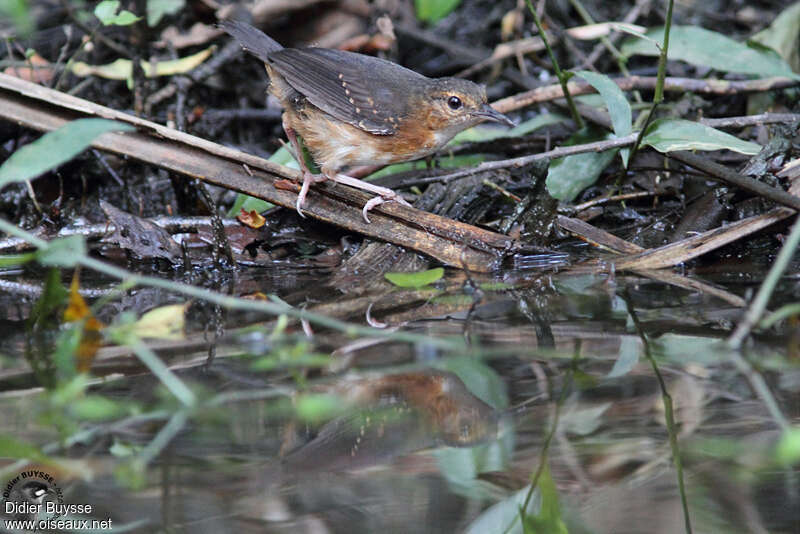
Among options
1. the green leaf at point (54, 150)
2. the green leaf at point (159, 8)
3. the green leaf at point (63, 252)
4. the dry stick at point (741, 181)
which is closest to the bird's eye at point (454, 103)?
the dry stick at point (741, 181)

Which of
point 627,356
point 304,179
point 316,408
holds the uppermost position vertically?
point 304,179

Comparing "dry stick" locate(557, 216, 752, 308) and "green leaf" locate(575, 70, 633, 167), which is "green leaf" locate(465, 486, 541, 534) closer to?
"dry stick" locate(557, 216, 752, 308)

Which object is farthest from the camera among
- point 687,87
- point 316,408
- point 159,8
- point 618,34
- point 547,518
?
point 618,34

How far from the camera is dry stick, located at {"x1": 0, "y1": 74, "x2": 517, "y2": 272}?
3.99m

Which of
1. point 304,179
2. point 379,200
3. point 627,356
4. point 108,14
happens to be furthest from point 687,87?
point 108,14

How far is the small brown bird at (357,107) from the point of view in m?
4.44

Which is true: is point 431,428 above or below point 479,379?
below

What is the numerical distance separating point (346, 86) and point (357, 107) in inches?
5.3

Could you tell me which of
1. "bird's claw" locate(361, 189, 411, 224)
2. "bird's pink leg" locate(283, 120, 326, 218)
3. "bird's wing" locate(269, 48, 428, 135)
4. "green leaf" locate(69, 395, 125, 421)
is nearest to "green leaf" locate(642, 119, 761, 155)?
"bird's claw" locate(361, 189, 411, 224)

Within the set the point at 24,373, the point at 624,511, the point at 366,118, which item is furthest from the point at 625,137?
the point at 24,373

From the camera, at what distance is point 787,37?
5516 millimetres

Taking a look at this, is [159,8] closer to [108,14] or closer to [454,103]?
[108,14]

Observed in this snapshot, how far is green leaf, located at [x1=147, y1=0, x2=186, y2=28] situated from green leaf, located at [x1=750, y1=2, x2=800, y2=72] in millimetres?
3903

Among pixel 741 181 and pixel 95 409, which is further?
pixel 741 181
